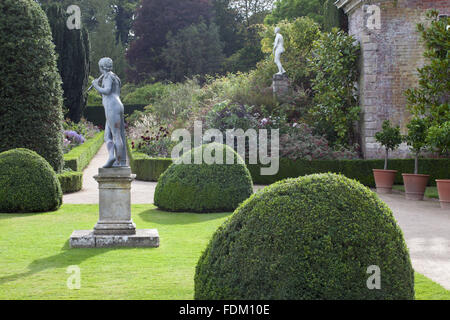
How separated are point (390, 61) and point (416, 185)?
4.81 m

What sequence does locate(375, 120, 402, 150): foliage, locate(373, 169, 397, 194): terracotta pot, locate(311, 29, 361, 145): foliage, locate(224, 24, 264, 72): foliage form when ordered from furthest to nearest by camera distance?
locate(224, 24, 264, 72): foliage
locate(311, 29, 361, 145): foliage
locate(375, 120, 402, 150): foliage
locate(373, 169, 397, 194): terracotta pot

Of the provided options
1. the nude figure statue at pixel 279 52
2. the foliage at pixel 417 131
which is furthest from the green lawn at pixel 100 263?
the nude figure statue at pixel 279 52

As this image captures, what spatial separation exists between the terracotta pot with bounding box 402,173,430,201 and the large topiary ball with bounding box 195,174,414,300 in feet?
29.7

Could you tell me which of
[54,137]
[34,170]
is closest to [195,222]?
[34,170]

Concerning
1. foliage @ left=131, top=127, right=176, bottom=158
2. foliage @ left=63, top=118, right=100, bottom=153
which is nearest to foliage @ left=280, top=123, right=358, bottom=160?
foliage @ left=131, top=127, right=176, bottom=158

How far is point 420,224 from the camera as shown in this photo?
8.59m

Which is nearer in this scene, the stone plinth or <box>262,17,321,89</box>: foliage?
the stone plinth

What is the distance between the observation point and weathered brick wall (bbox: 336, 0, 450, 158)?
1499 cm

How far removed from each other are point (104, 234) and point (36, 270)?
1.50 metres

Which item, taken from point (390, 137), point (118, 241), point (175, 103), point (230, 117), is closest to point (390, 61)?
point (390, 137)

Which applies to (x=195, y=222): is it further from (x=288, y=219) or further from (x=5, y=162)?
(x=288, y=219)

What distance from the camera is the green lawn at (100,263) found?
4.60m
